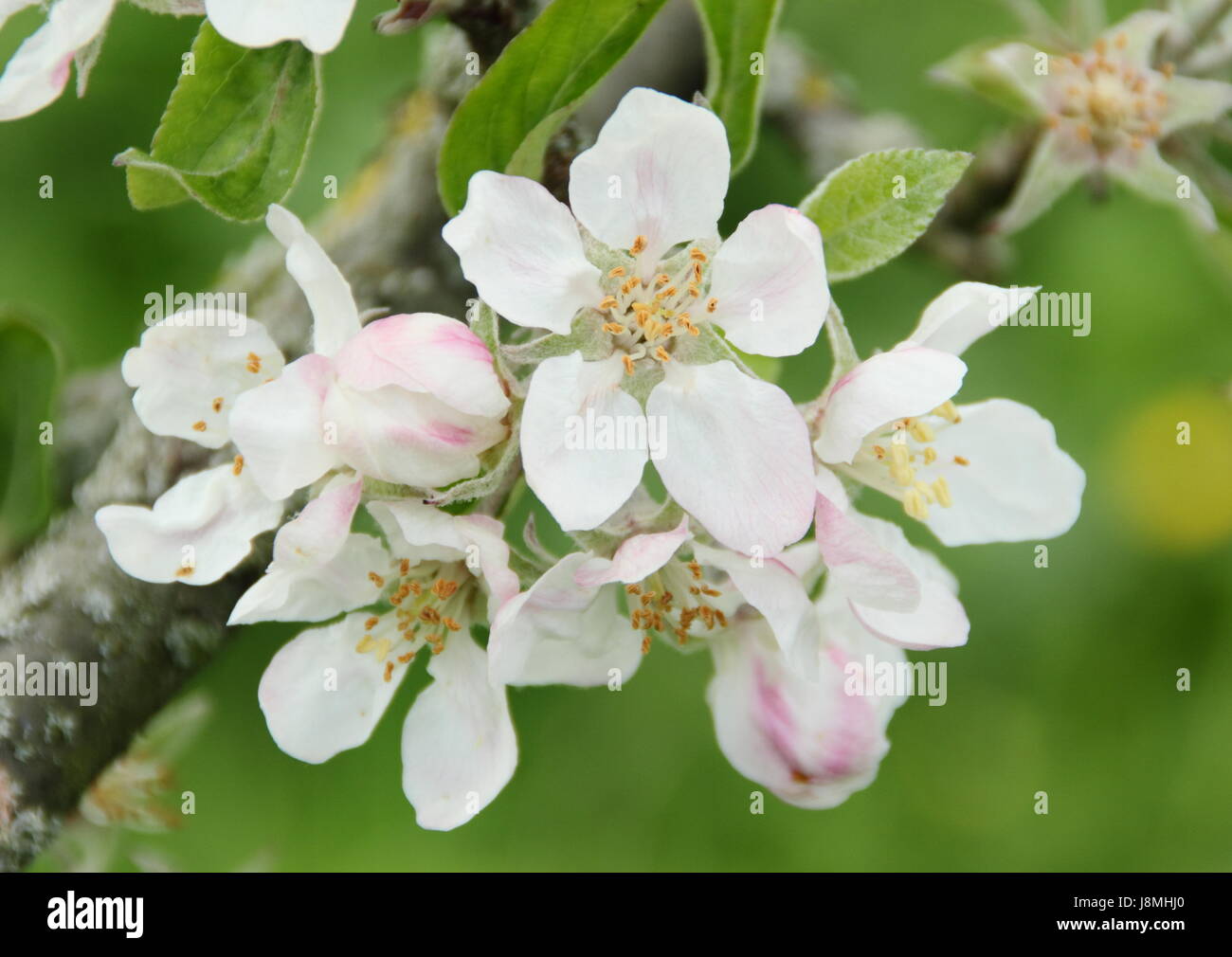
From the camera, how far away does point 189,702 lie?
4.60 feet

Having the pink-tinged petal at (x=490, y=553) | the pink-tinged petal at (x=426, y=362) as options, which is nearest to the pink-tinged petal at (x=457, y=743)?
the pink-tinged petal at (x=490, y=553)

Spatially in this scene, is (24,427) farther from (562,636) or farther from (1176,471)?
(1176,471)

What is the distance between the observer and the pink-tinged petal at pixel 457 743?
2.90ft

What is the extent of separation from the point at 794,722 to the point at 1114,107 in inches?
31.7

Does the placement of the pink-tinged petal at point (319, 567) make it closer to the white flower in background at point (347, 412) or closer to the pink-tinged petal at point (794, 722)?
the white flower in background at point (347, 412)

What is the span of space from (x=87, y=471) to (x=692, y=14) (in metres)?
0.82

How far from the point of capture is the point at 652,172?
0.82 metres

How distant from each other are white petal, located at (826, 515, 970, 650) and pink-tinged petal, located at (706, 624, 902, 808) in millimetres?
82

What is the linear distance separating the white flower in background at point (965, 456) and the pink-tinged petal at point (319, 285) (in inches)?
13.1

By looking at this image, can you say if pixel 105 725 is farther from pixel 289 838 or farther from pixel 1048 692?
pixel 1048 692

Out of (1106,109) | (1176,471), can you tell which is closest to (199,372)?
(1106,109)

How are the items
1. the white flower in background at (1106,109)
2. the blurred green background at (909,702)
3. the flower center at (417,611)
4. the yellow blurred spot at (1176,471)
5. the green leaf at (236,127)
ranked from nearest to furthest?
1. the green leaf at (236,127)
2. the flower center at (417,611)
3. the white flower in background at (1106,109)
4. the blurred green background at (909,702)
5. the yellow blurred spot at (1176,471)

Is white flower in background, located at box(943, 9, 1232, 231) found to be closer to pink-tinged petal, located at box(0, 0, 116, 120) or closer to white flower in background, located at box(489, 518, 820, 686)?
white flower in background, located at box(489, 518, 820, 686)
